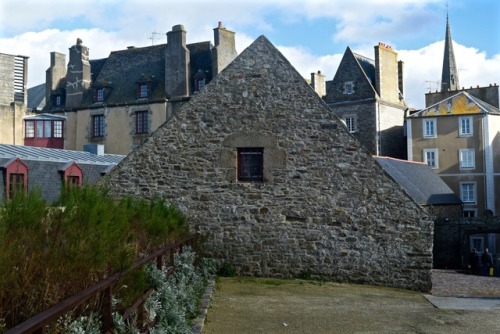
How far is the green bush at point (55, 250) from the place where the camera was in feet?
12.5

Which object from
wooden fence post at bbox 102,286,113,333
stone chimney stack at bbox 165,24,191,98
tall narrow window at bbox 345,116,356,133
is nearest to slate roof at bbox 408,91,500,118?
tall narrow window at bbox 345,116,356,133

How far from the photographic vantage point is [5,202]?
185 inches

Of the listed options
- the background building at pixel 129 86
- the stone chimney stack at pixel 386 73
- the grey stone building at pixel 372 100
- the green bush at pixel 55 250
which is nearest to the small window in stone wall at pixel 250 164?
the green bush at pixel 55 250

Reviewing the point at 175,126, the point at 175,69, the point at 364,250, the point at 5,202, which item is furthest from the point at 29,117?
the point at 5,202

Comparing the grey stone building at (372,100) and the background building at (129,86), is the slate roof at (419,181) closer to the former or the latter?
the grey stone building at (372,100)

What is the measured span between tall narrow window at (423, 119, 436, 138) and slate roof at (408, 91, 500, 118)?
1.21 ft

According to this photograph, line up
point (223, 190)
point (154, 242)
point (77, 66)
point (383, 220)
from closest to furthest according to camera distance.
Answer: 1. point (154, 242)
2. point (383, 220)
3. point (223, 190)
4. point (77, 66)

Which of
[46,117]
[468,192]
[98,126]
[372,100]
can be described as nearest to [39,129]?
[46,117]

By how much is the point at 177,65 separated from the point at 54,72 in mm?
9138

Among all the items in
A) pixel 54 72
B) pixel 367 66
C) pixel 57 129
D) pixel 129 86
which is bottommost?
pixel 57 129

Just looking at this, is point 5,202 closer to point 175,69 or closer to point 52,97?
point 175,69

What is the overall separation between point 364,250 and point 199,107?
4346 millimetres

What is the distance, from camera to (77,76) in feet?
119

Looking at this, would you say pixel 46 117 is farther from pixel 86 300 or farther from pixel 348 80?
pixel 86 300
